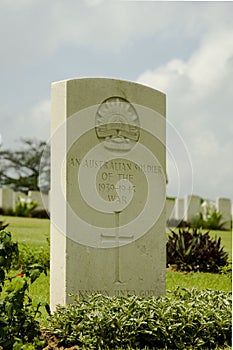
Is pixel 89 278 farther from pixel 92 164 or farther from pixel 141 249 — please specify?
pixel 92 164

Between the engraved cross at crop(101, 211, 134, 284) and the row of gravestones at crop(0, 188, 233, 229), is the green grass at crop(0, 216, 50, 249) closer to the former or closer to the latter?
the row of gravestones at crop(0, 188, 233, 229)

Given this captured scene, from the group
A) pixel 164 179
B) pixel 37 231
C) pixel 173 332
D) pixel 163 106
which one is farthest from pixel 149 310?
pixel 37 231

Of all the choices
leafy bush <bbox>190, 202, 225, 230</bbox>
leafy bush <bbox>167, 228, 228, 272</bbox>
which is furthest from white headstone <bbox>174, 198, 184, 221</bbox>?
leafy bush <bbox>167, 228, 228, 272</bbox>

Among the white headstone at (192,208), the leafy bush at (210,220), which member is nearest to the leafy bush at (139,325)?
the leafy bush at (210,220)

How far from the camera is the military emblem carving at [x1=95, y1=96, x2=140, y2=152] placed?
701cm

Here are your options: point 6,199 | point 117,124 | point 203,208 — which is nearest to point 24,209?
point 6,199

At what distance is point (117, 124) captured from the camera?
23.5 ft

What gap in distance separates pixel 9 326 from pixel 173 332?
1450mm

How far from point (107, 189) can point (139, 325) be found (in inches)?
68.3

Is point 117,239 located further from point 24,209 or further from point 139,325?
point 24,209

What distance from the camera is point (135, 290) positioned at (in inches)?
279

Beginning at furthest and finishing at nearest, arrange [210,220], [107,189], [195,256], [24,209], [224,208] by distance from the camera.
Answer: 1. [224,208]
2. [24,209]
3. [210,220]
4. [195,256]
5. [107,189]

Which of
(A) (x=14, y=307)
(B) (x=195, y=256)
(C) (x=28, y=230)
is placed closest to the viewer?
(A) (x=14, y=307)

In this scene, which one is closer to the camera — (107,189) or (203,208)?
(107,189)
